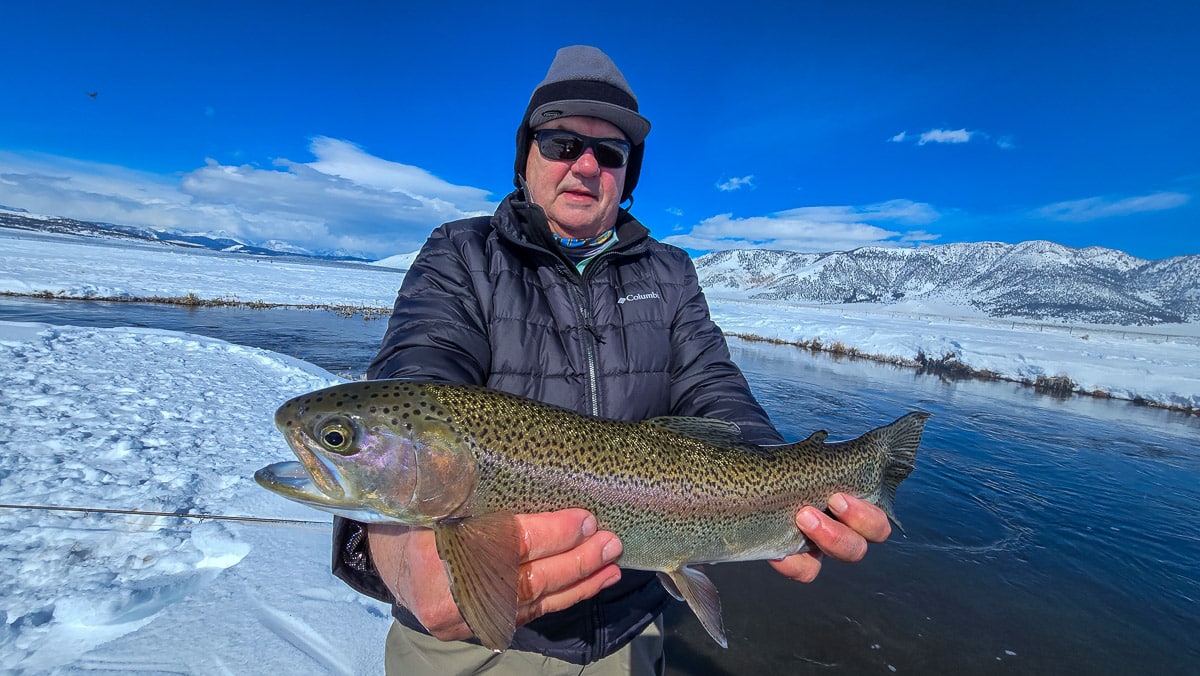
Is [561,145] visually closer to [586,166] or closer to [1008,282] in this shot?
[586,166]

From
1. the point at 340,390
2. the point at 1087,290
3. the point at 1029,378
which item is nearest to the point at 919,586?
the point at 340,390

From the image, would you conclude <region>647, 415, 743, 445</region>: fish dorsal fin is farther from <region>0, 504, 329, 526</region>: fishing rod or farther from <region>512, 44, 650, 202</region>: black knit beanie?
<region>0, 504, 329, 526</region>: fishing rod

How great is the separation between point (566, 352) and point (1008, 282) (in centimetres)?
18819

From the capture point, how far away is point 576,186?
116 inches

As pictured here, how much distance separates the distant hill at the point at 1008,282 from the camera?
4660 inches

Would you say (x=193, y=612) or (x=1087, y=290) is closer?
(x=193, y=612)

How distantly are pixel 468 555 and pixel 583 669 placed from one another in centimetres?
123

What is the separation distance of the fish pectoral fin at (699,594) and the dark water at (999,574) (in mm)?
2826

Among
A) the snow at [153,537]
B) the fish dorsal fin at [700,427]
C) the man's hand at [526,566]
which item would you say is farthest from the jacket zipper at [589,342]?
the snow at [153,537]

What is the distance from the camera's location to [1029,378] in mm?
21828

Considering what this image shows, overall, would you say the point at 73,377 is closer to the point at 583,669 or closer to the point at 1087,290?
the point at 583,669

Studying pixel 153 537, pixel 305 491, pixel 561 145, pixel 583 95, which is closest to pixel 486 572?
pixel 305 491

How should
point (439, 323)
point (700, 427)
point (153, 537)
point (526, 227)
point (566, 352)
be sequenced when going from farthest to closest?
point (153, 537) → point (526, 227) → point (566, 352) → point (700, 427) → point (439, 323)

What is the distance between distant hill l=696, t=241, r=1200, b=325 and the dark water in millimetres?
120492
